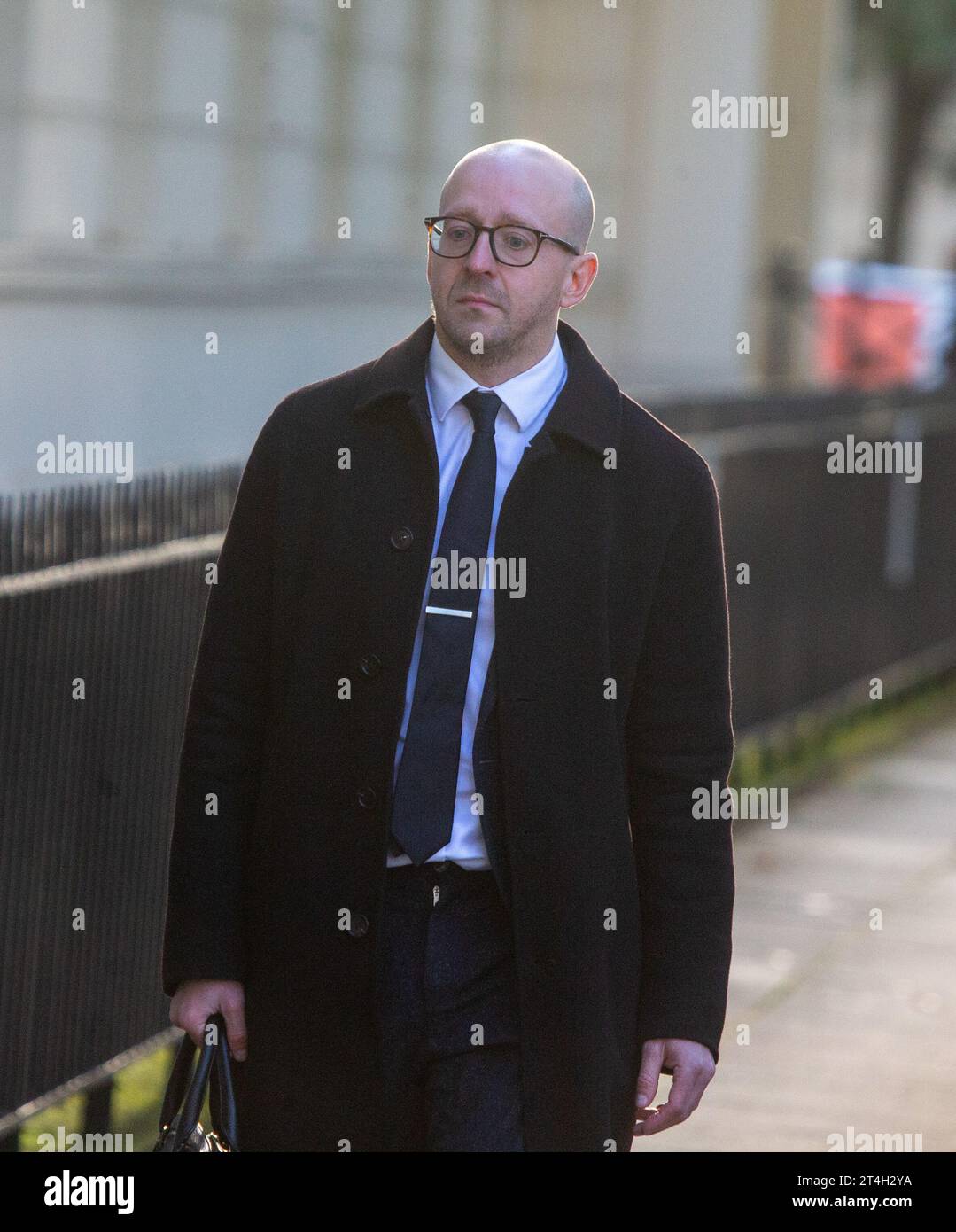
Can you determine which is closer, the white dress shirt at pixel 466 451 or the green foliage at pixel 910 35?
Result: the white dress shirt at pixel 466 451

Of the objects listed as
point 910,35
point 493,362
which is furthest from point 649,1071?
point 910,35

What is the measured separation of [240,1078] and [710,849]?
2.63 feet

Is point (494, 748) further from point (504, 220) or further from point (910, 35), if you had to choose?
point (910, 35)

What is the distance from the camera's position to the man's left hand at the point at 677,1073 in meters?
3.40

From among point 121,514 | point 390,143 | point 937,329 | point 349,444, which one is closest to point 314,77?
point 390,143

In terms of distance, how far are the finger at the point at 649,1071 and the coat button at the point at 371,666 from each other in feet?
2.38

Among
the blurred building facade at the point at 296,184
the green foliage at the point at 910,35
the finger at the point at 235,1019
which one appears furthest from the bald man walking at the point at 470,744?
the green foliage at the point at 910,35

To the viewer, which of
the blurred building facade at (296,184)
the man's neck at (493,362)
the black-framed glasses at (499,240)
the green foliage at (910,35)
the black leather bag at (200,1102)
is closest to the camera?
the black leather bag at (200,1102)

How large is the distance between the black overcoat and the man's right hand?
0.02 m

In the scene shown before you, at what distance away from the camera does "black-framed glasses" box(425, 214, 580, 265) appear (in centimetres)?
323

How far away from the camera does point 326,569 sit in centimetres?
333

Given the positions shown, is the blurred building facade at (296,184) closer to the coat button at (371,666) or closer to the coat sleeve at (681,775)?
the coat sleeve at (681,775)

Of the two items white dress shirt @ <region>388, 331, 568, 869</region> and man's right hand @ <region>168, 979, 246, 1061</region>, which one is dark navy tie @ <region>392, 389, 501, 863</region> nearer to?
white dress shirt @ <region>388, 331, 568, 869</region>
